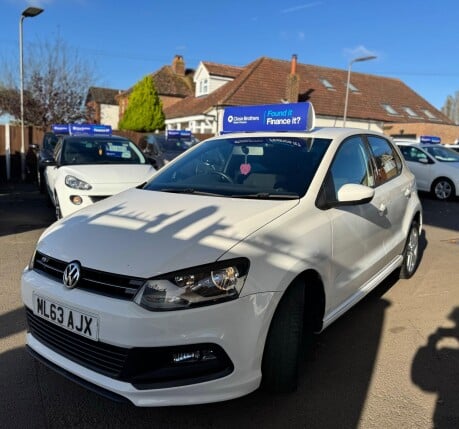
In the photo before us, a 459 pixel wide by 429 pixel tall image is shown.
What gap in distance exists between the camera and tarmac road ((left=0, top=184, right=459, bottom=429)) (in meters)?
2.66

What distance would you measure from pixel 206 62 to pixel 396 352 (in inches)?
1221

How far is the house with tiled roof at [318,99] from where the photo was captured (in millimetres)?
26953

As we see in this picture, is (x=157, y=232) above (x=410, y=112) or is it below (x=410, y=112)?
below

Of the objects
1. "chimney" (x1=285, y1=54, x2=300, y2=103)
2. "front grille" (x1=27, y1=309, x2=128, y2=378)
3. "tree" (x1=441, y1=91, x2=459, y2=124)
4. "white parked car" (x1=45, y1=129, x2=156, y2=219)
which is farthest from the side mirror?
"tree" (x1=441, y1=91, x2=459, y2=124)

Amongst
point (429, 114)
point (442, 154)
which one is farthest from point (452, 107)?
point (442, 154)

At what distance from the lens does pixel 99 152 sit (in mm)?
8266

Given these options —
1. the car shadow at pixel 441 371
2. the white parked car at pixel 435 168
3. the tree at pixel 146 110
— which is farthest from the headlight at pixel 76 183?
the tree at pixel 146 110

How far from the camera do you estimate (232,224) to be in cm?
270

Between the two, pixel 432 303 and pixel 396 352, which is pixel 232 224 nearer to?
pixel 396 352

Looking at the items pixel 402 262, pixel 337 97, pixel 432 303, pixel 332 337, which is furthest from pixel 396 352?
pixel 337 97

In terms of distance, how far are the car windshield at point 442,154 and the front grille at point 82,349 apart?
483 inches

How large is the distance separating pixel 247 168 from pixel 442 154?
11.1 metres

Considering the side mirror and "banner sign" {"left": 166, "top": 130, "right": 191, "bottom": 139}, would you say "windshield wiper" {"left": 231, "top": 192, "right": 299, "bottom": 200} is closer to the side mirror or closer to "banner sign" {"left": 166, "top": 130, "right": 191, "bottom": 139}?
the side mirror

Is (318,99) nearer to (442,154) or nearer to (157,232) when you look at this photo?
(442,154)
